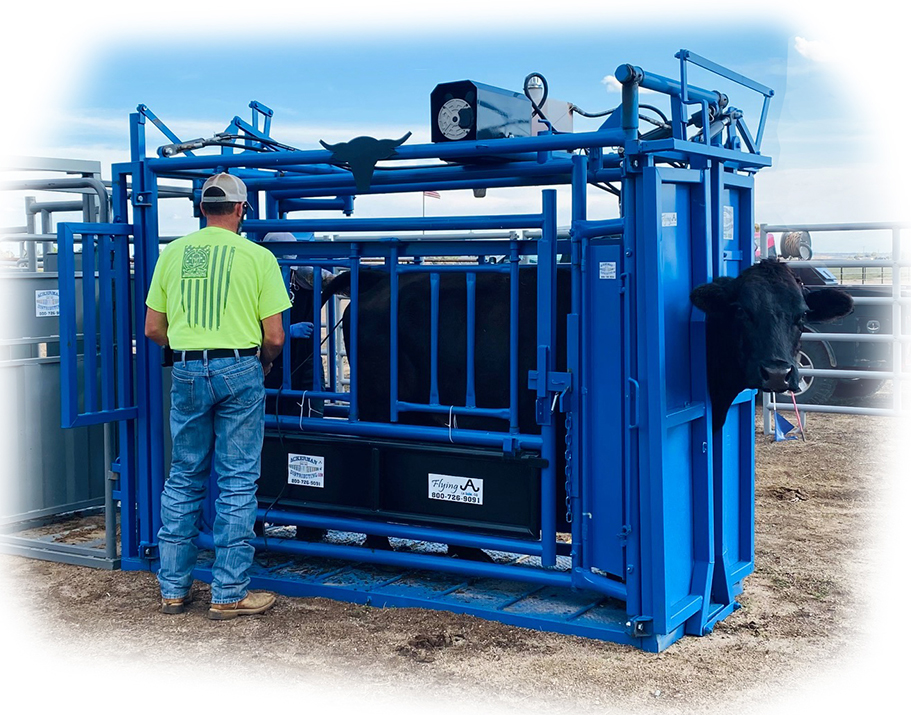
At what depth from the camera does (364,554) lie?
19.0 ft

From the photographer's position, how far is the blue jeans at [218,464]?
5.25 m

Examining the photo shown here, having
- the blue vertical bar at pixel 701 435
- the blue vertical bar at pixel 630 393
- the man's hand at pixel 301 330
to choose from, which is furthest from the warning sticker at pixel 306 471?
the blue vertical bar at pixel 701 435

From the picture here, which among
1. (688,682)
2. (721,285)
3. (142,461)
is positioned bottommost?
(688,682)

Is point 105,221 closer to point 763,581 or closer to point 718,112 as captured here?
point 718,112

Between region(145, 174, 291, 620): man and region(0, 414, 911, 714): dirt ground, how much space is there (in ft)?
0.98

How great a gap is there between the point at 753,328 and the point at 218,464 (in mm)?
2787

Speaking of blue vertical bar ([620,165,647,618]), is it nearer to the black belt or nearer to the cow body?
the cow body

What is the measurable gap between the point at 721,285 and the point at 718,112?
1.03m

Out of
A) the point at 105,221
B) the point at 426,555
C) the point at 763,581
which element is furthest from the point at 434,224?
the point at 763,581

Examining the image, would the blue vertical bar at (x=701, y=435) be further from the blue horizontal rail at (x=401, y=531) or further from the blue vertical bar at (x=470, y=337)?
the blue vertical bar at (x=470, y=337)

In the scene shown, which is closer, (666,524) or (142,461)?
(666,524)

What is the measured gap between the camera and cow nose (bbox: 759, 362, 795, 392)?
15.7 feet

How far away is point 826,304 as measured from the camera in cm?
527

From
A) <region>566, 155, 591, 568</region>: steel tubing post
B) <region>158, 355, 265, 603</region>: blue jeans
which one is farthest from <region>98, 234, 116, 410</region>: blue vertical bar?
<region>566, 155, 591, 568</region>: steel tubing post
